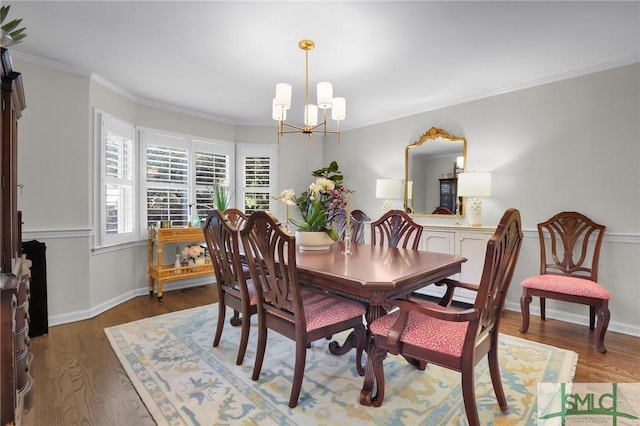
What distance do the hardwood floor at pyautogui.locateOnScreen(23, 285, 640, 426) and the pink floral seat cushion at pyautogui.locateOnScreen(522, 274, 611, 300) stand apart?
0.42 metres

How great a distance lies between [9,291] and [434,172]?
13.1 ft

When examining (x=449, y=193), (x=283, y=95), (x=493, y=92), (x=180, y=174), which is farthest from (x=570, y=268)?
(x=180, y=174)

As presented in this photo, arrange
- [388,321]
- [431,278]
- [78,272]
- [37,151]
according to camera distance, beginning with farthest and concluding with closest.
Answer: [78,272]
[37,151]
[431,278]
[388,321]

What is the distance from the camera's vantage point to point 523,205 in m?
3.37

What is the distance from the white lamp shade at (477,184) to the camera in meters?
3.34

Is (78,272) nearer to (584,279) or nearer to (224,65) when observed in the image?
(224,65)

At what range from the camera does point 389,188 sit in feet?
14.1

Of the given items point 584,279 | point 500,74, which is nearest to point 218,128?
point 500,74

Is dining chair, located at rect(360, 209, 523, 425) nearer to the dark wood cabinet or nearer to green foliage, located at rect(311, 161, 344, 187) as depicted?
the dark wood cabinet

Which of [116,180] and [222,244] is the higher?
[116,180]

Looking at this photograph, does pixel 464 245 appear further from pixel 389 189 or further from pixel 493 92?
pixel 493 92

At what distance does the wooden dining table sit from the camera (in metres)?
1.54

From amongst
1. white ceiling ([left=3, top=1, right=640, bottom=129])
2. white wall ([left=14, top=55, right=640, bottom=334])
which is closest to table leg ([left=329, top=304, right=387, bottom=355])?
white ceiling ([left=3, top=1, right=640, bottom=129])

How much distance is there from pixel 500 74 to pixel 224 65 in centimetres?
268
